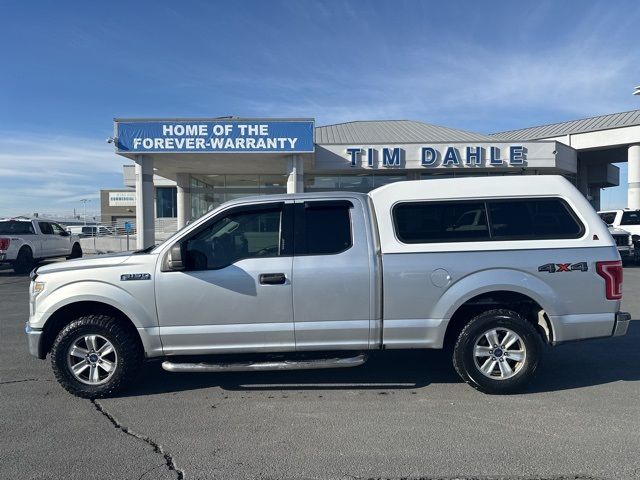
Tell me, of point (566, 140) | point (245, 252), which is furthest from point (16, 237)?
point (566, 140)

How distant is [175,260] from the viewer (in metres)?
4.73

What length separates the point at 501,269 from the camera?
192 inches

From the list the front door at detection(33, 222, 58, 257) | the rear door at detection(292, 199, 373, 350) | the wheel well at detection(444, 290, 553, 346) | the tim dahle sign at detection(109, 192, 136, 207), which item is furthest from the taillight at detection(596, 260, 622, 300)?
the tim dahle sign at detection(109, 192, 136, 207)

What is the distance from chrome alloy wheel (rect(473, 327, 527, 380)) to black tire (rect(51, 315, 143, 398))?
3.46m

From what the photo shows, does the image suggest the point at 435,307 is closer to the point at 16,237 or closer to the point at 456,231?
the point at 456,231

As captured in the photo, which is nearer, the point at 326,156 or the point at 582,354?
the point at 582,354

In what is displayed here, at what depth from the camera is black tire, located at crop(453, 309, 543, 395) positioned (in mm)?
4863

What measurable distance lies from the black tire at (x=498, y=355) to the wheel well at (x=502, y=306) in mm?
140

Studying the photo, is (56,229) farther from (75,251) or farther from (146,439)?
(146,439)

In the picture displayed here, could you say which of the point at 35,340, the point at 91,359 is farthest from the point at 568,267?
the point at 35,340

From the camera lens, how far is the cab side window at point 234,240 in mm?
4902

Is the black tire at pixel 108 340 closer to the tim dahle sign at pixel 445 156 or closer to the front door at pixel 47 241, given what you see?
the front door at pixel 47 241

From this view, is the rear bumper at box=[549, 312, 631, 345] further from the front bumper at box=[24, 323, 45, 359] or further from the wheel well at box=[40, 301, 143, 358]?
the front bumper at box=[24, 323, 45, 359]

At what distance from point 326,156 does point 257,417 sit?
19057 millimetres
